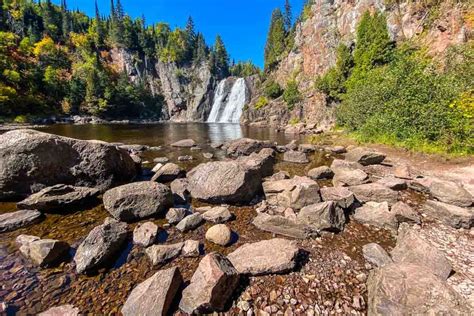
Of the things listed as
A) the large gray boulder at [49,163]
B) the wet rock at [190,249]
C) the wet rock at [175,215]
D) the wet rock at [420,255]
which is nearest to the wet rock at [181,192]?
the wet rock at [175,215]

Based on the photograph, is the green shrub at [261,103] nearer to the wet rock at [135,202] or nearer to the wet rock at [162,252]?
the wet rock at [135,202]

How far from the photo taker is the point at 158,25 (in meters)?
116

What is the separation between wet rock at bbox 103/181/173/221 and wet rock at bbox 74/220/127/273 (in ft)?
4.24

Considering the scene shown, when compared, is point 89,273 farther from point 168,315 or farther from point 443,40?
point 443,40

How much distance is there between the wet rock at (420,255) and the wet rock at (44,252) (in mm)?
8165

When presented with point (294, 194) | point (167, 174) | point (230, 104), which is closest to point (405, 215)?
point (294, 194)

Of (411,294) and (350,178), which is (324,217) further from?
(350,178)

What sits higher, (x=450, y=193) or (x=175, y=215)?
(x=450, y=193)

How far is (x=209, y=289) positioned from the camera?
388cm

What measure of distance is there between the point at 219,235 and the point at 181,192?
→ 3.74 meters

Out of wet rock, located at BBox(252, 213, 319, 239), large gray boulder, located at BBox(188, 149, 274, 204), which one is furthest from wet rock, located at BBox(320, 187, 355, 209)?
large gray boulder, located at BBox(188, 149, 274, 204)

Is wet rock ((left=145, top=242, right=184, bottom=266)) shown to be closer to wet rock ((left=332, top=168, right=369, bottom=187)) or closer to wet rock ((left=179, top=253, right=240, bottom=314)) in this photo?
wet rock ((left=179, top=253, right=240, bottom=314))

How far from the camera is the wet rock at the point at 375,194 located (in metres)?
8.02

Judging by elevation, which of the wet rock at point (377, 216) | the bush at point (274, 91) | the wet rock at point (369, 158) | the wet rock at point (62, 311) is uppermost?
the bush at point (274, 91)
